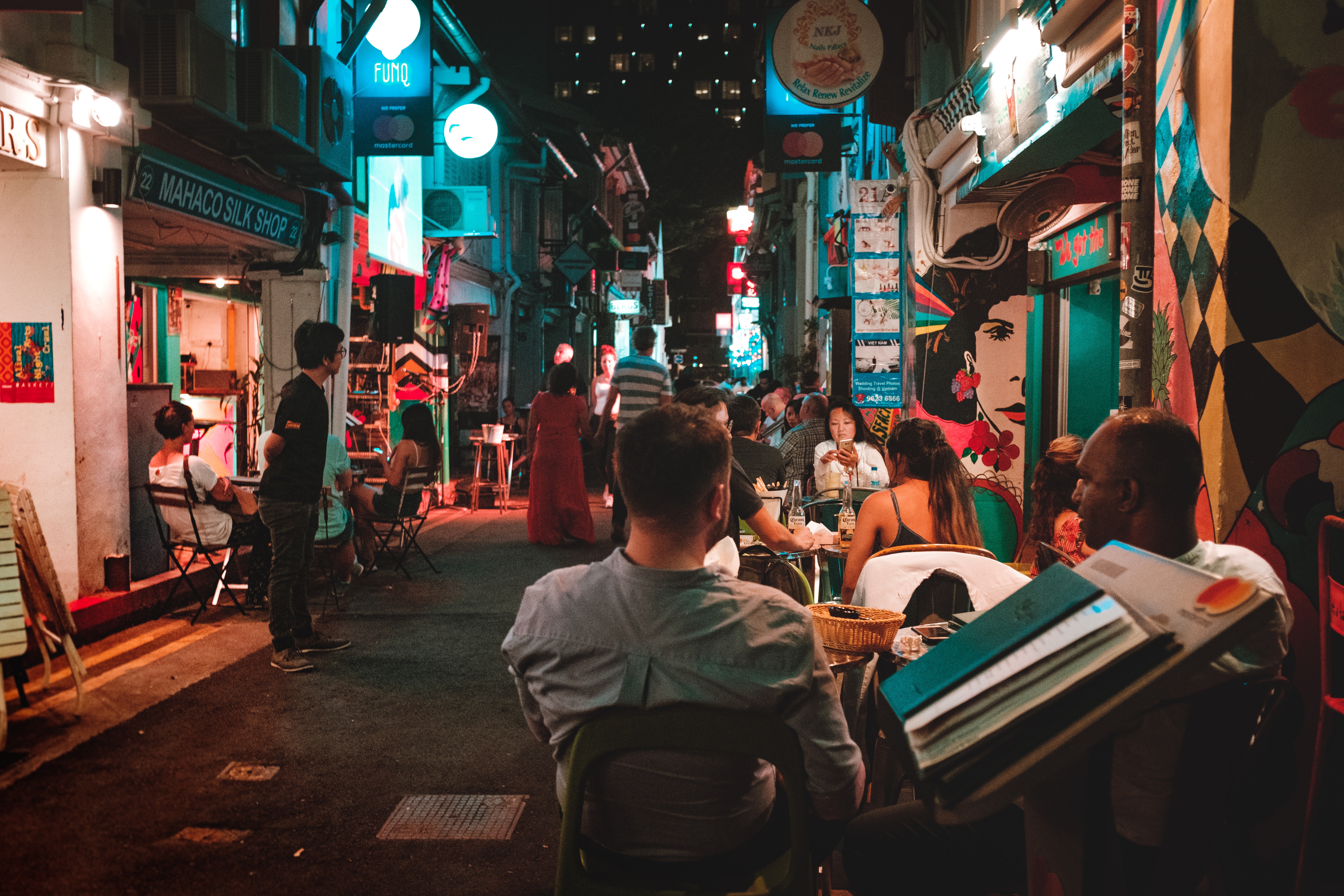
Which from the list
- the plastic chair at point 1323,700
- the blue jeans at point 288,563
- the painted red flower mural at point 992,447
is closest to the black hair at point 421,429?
the blue jeans at point 288,563

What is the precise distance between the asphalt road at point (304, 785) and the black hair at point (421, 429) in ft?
8.61

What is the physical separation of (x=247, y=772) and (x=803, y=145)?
9.08 meters

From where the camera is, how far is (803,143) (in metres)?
11.3

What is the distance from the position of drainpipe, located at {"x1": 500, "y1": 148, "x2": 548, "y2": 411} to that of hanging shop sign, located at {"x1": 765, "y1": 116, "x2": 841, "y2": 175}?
11438 millimetres

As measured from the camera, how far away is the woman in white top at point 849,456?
7822mm

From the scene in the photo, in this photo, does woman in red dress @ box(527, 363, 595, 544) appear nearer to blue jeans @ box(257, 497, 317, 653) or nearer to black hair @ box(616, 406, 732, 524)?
blue jeans @ box(257, 497, 317, 653)

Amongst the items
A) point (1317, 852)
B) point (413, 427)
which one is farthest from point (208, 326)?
point (1317, 852)

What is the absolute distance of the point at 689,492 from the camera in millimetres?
2104

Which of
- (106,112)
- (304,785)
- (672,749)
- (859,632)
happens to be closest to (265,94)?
(106,112)

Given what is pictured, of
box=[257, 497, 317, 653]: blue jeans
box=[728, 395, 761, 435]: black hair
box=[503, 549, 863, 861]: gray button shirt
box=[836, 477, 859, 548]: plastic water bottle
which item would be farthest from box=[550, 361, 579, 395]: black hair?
box=[503, 549, 863, 861]: gray button shirt

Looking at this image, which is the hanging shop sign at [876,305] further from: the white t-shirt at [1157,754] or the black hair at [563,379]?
the white t-shirt at [1157,754]

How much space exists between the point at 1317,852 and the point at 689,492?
8.45 feet

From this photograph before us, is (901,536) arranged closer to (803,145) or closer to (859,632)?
(859,632)

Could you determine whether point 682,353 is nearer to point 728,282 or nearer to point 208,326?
point 728,282
